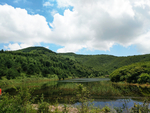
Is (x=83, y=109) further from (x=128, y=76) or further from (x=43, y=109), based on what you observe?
(x=128, y=76)

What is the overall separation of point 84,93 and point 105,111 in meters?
4.27

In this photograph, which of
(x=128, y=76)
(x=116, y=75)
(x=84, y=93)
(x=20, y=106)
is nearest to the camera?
(x=20, y=106)

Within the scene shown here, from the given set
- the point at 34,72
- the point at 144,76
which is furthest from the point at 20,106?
the point at 34,72

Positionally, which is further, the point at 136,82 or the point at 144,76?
the point at 136,82

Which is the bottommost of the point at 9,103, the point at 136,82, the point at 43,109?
the point at 136,82

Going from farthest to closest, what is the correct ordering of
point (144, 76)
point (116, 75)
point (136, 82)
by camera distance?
point (116, 75)
point (136, 82)
point (144, 76)

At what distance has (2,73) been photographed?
264 ft

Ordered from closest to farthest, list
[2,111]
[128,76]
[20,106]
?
1. [2,111]
2. [20,106]
3. [128,76]

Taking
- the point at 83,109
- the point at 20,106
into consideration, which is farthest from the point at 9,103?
the point at 83,109

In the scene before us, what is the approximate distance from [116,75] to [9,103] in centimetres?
7778

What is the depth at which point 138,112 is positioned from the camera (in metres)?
10.4

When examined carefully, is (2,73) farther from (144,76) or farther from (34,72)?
(144,76)

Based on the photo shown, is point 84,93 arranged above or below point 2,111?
above

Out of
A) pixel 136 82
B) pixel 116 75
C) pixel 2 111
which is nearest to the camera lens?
pixel 2 111
